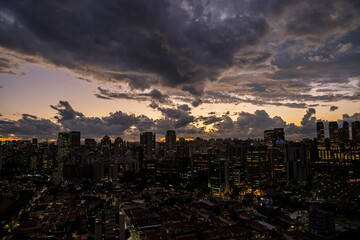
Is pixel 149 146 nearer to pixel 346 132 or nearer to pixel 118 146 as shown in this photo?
pixel 118 146

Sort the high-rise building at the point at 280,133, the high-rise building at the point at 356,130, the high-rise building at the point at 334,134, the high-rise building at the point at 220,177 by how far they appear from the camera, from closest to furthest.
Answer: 1. the high-rise building at the point at 220,177
2. the high-rise building at the point at 334,134
3. the high-rise building at the point at 356,130
4. the high-rise building at the point at 280,133

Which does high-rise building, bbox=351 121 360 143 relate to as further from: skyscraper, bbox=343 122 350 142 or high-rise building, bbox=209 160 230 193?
high-rise building, bbox=209 160 230 193

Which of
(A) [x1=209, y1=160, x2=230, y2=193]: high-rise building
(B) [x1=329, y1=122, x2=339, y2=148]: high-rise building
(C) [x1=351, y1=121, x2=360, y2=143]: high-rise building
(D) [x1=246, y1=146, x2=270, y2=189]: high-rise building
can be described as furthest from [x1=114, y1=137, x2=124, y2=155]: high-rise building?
(C) [x1=351, y1=121, x2=360, y2=143]: high-rise building

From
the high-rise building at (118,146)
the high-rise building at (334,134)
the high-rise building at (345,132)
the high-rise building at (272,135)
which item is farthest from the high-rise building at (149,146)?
the high-rise building at (345,132)

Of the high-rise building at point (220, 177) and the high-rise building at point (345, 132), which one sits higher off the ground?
the high-rise building at point (345, 132)

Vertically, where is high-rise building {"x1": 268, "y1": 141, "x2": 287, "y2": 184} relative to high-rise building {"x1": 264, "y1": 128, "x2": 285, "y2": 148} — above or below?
below

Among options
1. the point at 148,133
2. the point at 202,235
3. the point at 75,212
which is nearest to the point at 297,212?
the point at 202,235

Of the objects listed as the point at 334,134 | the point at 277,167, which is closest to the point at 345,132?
the point at 334,134

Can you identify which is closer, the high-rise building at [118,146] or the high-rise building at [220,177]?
the high-rise building at [220,177]

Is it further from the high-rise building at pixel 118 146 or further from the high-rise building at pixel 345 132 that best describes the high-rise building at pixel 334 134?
the high-rise building at pixel 118 146
